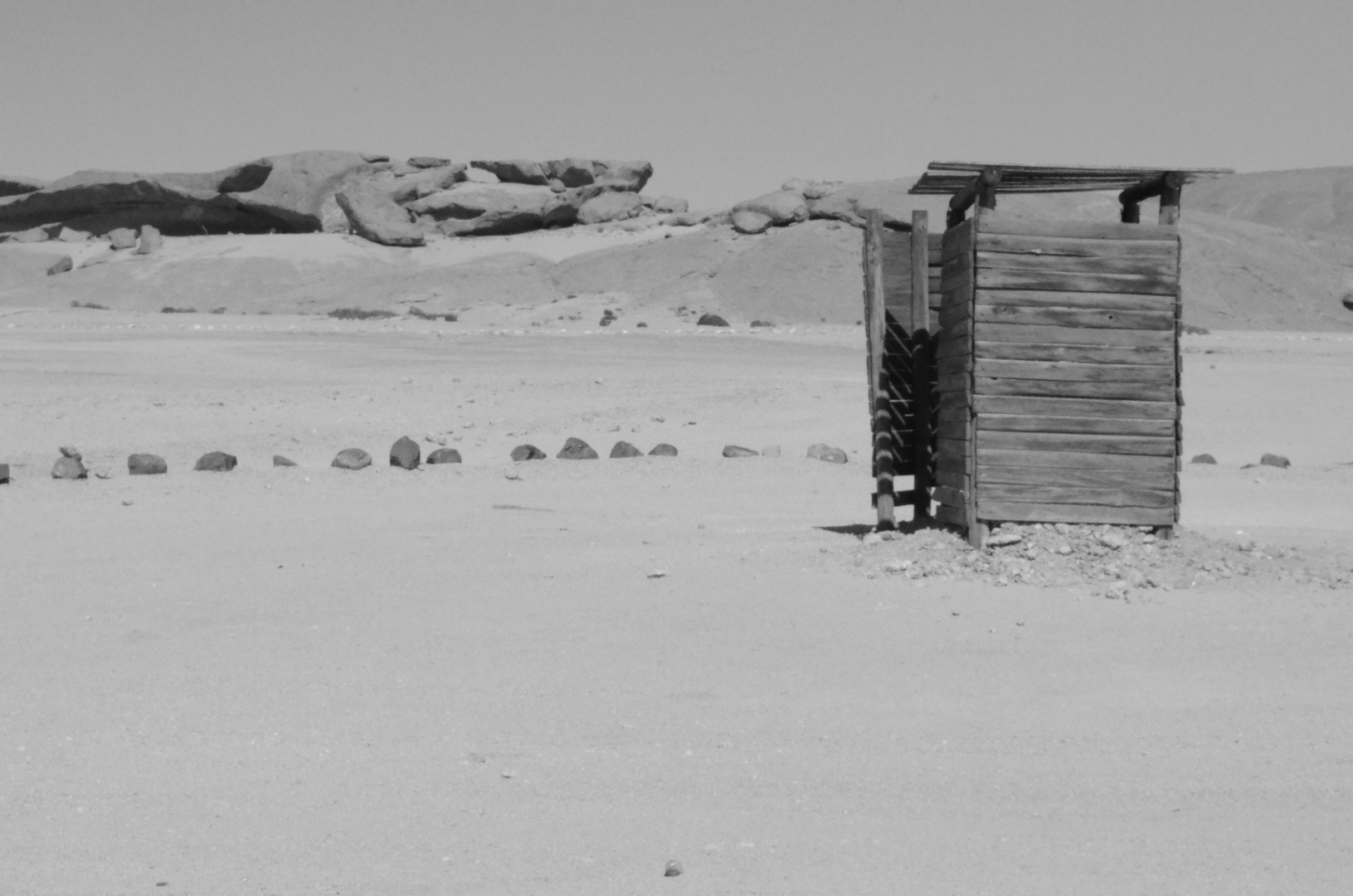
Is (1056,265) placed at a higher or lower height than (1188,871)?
higher

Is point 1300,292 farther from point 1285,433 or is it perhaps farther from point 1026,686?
point 1026,686

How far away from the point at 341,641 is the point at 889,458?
3496 mm

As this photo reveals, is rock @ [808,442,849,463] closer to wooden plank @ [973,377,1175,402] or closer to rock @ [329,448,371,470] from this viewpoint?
rock @ [329,448,371,470]

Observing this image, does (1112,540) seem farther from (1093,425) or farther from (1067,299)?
(1067,299)

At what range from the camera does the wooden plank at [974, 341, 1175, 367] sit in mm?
7793

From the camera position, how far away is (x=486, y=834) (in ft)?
14.5

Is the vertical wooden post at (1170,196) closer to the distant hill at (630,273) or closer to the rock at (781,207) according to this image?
the distant hill at (630,273)

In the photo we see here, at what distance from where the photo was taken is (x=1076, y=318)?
7785 millimetres

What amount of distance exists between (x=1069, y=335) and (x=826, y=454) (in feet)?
19.7

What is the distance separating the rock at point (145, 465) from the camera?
1235 cm

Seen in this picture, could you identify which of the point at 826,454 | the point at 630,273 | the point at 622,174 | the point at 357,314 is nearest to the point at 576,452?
the point at 826,454

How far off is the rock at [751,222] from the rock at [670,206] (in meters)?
10.1

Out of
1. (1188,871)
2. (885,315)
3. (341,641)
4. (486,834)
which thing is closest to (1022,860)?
(1188,871)

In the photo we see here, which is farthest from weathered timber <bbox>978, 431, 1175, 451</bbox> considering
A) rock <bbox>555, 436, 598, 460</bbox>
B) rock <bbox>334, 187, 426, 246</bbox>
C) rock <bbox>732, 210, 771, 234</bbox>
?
rock <bbox>334, 187, 426, 246</bbox>
